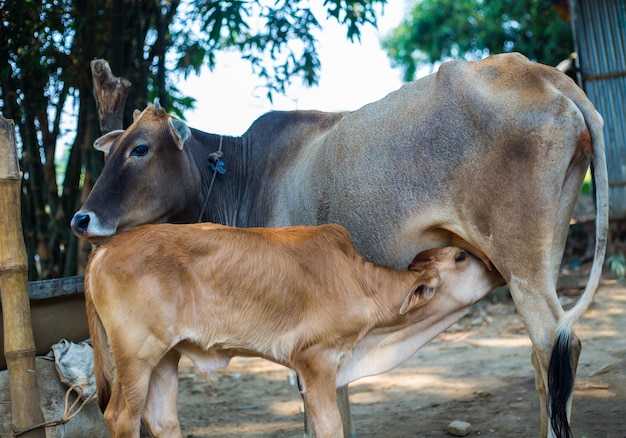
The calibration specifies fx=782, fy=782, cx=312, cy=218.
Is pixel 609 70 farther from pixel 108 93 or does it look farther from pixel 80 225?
pixel 80 225

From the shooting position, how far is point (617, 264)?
30.8 ft

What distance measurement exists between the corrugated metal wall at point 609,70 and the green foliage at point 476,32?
109 inches

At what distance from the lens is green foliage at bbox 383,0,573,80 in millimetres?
14578

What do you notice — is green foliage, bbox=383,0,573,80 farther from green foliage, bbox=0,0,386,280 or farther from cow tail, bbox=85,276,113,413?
cow tail, bbox=85,276,113,413

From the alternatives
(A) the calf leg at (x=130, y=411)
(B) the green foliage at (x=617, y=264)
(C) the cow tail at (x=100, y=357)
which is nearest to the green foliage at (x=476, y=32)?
(B) the green foliage at (x=617, y=264)

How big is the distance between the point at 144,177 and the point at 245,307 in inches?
60.7

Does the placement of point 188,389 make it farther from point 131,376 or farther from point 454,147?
point 454,147

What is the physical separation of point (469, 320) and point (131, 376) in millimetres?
5834

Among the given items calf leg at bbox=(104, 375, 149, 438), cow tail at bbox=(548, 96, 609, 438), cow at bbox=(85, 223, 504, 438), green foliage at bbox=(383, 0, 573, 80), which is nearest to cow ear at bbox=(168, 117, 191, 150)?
cow at bbox=(85, 223, 504, 438)

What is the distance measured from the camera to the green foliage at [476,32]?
47.8 feet

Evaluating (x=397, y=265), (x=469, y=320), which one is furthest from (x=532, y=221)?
(x=469, y=320)

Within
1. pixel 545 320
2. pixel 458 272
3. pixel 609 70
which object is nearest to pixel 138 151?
pixel 458 272

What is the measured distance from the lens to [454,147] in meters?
4.15

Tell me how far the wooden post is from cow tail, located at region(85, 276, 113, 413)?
1913 mm
